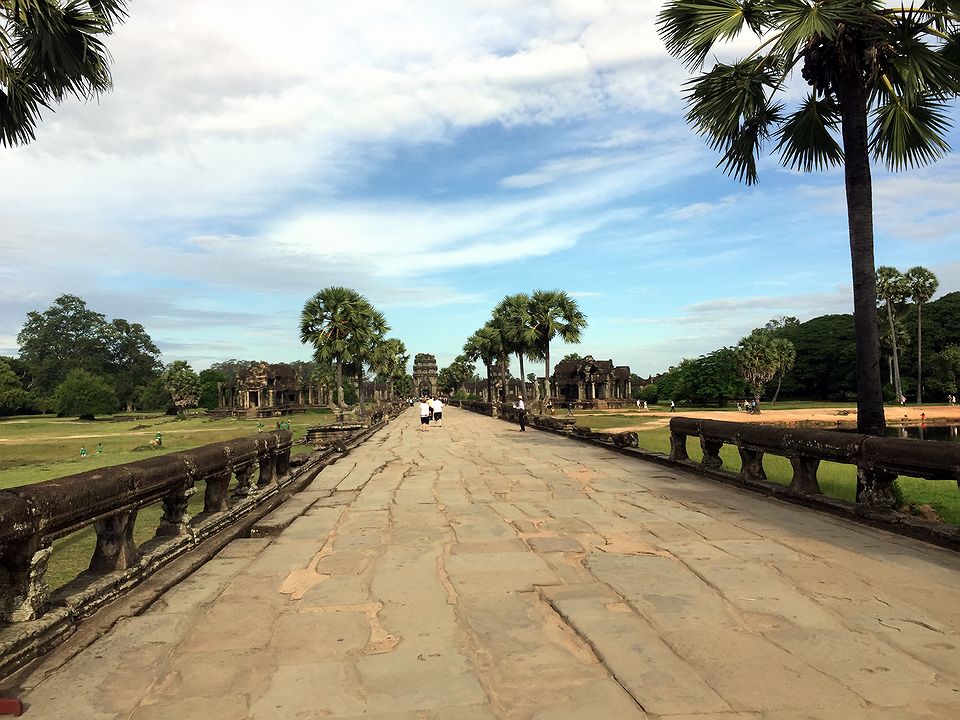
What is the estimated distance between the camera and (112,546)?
164 inches

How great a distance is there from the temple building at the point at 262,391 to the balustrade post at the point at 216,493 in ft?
198

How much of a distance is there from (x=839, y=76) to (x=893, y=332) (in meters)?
62.5

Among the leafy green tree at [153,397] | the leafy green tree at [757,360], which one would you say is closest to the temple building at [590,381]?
the leafy green tree at [757,360]

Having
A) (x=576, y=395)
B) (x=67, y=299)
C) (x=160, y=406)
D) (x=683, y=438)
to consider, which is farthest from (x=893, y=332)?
(x=67, y=299)

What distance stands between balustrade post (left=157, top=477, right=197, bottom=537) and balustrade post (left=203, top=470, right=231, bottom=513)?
0.91 m

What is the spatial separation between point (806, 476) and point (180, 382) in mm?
77971

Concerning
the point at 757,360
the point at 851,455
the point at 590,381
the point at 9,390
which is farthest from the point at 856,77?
the point at 9,390

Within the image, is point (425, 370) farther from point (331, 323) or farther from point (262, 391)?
point (331, 323)

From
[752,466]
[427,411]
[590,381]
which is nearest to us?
[752,466]

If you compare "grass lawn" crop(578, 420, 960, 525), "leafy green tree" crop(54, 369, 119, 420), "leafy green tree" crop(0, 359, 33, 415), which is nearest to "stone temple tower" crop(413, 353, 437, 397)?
"leafy green tree" crop(54, 369, 119, 420)

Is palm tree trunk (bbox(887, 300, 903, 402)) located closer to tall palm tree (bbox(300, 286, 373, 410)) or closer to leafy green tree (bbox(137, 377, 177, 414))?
tall palm tree (bbox(300, 286, 373, 410))

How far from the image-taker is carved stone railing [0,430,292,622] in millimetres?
3178

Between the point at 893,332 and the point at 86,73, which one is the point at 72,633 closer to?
the point at 86,73

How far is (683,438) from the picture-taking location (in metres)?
10.5
